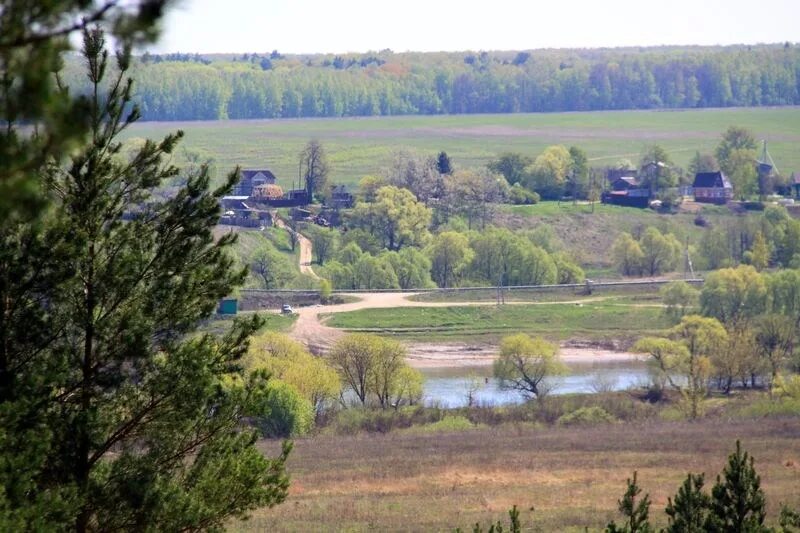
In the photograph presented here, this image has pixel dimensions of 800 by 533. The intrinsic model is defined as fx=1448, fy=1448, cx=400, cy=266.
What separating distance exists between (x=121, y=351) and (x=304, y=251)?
73076 mm

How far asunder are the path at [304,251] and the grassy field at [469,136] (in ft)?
72.8

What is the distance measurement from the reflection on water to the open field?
882 centimetres

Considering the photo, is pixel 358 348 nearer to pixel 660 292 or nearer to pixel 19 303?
pixel 660 292

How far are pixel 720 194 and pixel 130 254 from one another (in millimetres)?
94571

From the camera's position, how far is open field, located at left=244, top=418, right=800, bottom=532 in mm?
28891

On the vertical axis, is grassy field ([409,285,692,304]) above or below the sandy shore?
above

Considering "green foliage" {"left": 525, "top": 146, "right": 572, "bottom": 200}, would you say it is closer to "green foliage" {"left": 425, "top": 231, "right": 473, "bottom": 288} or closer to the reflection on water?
"green foliage" {"left": 425, "top": 231, "right": 473, "bottom": 288}

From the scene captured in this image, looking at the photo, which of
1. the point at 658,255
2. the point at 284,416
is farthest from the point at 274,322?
the point at 658,255

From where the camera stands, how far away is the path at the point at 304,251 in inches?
3123

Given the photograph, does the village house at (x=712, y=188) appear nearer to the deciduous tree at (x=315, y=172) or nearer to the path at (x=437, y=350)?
the deciduous tree at (x=315, y=172)

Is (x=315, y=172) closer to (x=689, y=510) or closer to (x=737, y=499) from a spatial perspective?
(x=737, y=499)

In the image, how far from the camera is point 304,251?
8488 centimetres

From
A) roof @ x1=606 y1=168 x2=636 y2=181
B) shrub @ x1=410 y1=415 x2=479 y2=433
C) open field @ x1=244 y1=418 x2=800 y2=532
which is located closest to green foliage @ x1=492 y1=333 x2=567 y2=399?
shrub @ x1=410 y1=415 x2=479 y2=433

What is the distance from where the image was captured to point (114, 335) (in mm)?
11969
